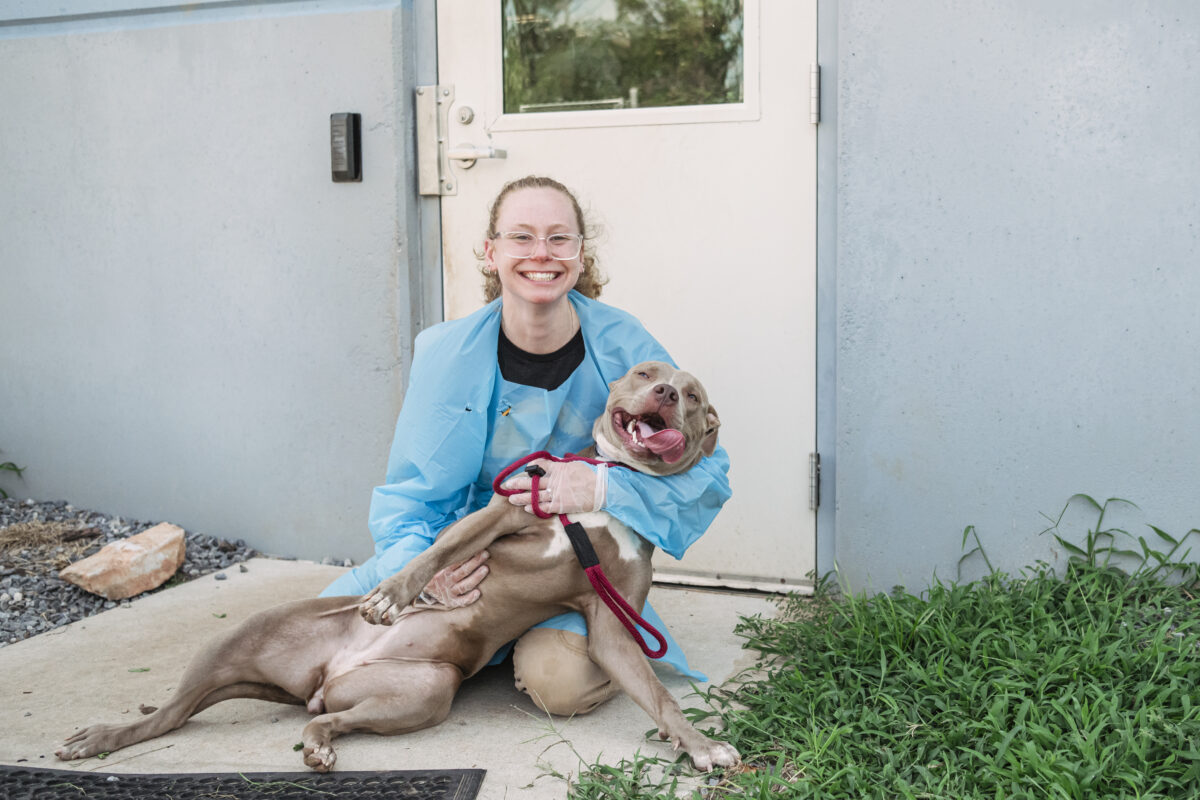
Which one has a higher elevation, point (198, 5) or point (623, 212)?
point (198, 5)

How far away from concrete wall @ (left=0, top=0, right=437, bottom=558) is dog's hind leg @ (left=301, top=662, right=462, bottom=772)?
5.49 ft

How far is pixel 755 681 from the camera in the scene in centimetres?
299

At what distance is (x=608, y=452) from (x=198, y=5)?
2798mm

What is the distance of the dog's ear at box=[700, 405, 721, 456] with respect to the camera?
2893 mm

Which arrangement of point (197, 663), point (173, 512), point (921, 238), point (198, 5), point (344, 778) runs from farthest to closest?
point (173, 512) < point (198, 5) < point (921, 238) < point (197, 663) < point (344, 778)

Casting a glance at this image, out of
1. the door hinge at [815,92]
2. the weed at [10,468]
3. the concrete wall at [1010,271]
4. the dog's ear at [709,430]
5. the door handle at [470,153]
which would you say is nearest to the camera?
the dog's ear at [709,430]

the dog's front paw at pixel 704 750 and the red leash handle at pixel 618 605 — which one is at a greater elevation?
the red leash handle at pixel 618 605

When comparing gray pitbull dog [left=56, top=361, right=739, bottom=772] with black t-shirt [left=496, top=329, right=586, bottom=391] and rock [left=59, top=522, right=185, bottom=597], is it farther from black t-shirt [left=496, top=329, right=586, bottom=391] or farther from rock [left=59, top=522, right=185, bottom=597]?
rock [left=59, top=522, right=185, bottom=597]

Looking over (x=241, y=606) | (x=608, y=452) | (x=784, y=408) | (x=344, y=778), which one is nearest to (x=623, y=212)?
(x=784, y=408)

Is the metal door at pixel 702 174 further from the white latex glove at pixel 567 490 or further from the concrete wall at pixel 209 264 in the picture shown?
the white latex glove at pixel 567 490

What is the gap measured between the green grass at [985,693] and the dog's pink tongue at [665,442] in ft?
2.21

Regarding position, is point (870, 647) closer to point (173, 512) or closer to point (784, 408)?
point (784, 408)

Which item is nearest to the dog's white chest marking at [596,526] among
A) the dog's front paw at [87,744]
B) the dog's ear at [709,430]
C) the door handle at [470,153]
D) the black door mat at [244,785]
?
the dog's ear at [709,430]

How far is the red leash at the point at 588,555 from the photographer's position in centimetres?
271
